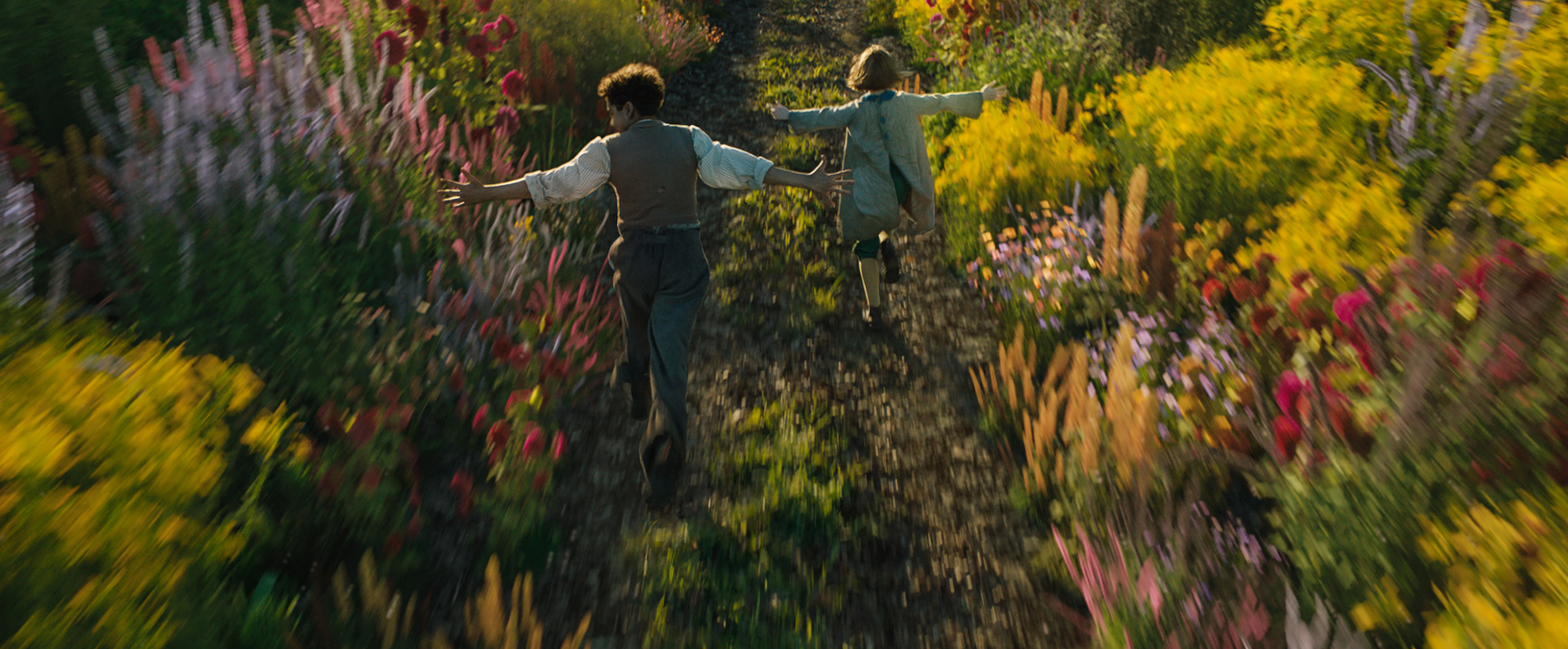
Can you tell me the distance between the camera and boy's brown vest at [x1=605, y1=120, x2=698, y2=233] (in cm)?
317

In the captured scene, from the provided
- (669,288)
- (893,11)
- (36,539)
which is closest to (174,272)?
(36,539)

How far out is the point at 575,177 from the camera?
326 cm

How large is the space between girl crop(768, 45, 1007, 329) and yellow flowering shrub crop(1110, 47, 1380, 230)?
1.08 m

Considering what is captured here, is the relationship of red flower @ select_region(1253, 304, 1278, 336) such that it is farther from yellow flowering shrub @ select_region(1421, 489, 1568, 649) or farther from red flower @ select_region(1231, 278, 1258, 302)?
yellow flowering shrub @ select_region(1421, 489, 1568, 649)

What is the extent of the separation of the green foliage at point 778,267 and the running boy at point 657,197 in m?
1.48

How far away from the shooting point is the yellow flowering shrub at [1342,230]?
266cm

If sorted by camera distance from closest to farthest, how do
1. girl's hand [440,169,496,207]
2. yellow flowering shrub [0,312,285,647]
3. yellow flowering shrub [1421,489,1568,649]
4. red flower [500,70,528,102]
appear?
yellow flowering shrub [0,312,285,647] → yellow flowering shrub [1421,489,1568,649] → girl's hand [440,169,496,207] → red flower [500,70,528,102]

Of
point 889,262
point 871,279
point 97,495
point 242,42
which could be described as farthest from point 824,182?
point 97,495

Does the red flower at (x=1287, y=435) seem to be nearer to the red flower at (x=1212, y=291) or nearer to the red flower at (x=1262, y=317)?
the red flower at (x=1262, y=317)

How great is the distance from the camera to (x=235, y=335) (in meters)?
2.44

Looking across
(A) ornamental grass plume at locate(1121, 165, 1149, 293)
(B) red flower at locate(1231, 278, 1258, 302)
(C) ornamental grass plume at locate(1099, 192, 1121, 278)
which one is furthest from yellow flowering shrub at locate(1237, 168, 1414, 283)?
(C) ornamental grass plume at locate(1099, 192, 1121, 278)

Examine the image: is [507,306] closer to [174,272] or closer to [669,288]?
[669,288]

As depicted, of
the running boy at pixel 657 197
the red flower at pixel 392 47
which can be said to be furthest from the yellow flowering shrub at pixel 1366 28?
the red flower at pixel 392 47

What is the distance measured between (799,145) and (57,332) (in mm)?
6361
